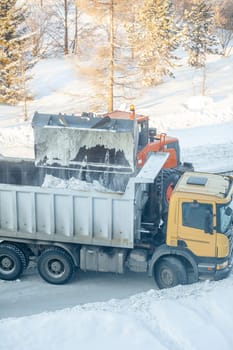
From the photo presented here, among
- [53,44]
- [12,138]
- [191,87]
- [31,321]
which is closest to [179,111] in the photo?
[191,87]

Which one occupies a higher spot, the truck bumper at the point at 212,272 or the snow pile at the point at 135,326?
the truck bumper at the point at 212,272

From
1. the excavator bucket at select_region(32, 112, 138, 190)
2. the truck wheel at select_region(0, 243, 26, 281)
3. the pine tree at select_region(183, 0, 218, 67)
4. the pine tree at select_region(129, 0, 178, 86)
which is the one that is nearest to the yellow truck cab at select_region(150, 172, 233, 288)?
the excavator bucket at select_region(32, 112, 138, 190)

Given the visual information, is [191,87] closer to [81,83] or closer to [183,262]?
[81,83]

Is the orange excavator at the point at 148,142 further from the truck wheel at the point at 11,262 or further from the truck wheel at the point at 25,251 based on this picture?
the truck wheel at the point at 11,262

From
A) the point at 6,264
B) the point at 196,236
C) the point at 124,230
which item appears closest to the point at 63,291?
the point at 6,264

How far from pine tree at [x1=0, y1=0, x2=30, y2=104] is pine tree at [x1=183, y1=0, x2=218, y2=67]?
10458mm

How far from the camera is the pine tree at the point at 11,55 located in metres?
28.6

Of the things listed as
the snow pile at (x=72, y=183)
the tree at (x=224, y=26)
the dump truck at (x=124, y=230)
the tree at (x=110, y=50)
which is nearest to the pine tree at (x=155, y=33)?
the tree at (x=110, y=50)

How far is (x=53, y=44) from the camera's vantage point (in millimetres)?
40938

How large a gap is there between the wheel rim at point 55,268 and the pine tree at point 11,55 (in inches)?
728

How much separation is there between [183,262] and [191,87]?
965 inches

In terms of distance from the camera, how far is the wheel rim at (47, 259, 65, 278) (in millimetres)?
11570

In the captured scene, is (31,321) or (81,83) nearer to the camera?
(31,321)

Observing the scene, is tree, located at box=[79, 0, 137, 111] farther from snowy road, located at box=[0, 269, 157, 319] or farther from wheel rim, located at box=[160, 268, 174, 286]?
wheel rim, located at box=[160, 268, 174, 286]
